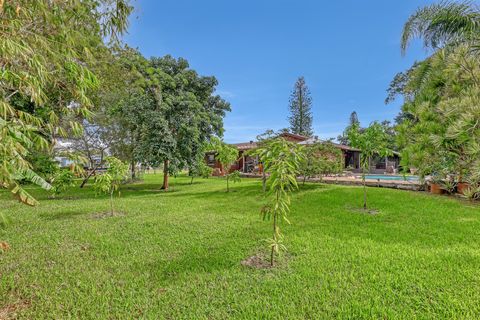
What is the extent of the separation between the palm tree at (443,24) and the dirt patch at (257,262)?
597 cm

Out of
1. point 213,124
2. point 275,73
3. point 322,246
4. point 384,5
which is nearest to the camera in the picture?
point 322,246

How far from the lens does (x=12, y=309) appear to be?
300cm

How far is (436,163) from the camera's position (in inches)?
111

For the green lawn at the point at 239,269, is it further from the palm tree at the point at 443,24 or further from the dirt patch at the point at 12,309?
the palm tree at the point at 443,24

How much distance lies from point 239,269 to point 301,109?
1547 inches

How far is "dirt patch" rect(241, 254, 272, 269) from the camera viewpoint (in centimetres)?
406

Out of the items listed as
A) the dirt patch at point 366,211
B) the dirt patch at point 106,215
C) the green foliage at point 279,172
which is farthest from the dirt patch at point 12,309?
the dirt patch at point 366,211

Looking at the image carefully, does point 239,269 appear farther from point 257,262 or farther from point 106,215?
point 106,215

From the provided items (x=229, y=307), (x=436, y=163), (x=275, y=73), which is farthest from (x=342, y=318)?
(x=275, y=73)

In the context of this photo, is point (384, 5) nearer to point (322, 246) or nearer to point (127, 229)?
point (322, 246)

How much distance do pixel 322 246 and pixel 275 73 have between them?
77.9ft

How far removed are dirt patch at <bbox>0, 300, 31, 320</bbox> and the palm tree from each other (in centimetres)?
864

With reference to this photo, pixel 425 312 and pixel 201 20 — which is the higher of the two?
pixel 201 20

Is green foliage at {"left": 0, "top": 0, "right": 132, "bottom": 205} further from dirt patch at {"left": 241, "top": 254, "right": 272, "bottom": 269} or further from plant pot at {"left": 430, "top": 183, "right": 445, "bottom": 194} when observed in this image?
plant pot at {"left": 430, "top": 183, "right": 445, "bottom": 194}
